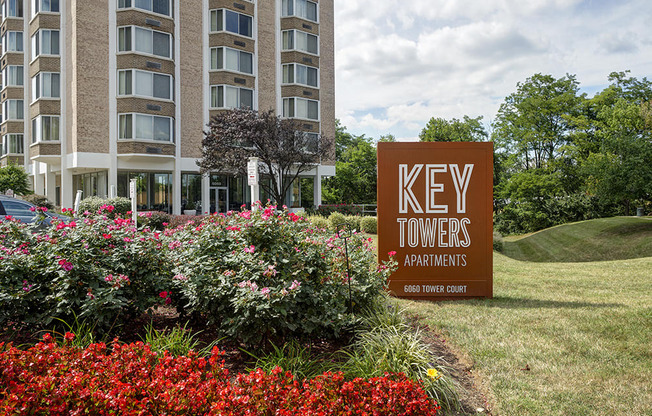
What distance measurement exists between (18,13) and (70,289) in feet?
142

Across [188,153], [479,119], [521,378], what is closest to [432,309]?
[521,378]

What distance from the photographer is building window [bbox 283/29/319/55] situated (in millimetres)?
37000

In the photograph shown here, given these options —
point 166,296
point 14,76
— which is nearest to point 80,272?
point 166,296

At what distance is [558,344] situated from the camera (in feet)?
16.9

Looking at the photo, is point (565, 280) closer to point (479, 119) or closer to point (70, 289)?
point (70, 289)

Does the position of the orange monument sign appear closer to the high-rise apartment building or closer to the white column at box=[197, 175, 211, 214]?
the high-rise apartment building

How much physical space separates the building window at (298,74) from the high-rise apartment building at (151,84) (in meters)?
0.10

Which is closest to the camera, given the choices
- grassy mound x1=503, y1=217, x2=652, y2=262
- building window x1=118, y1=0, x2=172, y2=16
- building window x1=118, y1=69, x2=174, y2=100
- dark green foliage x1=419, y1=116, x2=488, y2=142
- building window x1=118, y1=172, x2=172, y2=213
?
grassy mound x1=503, y1=217, x2=652, y2=262

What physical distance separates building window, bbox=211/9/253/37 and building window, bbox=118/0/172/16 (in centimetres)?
355

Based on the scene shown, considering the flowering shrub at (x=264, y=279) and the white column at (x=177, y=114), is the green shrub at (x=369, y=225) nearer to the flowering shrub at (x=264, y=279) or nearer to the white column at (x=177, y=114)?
the white column at (x=177, y=114)

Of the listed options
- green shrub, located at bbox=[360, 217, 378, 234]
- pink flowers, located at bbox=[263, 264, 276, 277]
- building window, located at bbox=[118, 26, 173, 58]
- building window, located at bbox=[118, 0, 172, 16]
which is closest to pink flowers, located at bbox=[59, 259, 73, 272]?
pink flowers, located at bbox=[263, 264, 276, 277]

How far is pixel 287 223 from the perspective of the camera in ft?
16.4

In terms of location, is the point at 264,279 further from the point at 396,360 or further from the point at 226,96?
the point at 226,96

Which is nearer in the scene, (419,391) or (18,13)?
(419,391)
